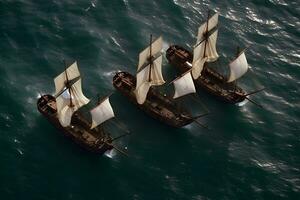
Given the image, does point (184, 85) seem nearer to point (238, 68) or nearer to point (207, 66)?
point (238, 68)

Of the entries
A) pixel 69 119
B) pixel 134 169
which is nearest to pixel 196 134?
pixel 134 169

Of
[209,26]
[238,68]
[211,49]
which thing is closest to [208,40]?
[211,49]

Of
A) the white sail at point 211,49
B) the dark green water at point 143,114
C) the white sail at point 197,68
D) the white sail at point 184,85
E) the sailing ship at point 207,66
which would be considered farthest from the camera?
the white sail at point 211,49

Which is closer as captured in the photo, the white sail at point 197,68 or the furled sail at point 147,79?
the furled sail at point 147,79

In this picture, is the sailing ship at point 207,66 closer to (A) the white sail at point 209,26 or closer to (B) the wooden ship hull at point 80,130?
(A) the white sail at point 209,26

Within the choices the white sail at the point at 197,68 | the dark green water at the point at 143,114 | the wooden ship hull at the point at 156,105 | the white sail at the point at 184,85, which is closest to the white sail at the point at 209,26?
the white sail at the point at 197,68

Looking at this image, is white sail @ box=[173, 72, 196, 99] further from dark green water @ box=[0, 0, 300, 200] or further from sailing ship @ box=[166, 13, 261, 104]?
dark green water @ box=[0, 0, 300, 200]

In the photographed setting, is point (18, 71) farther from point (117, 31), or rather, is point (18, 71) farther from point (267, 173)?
point (267, 173)
